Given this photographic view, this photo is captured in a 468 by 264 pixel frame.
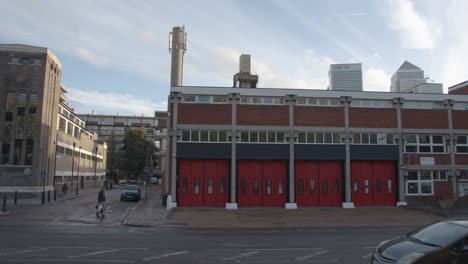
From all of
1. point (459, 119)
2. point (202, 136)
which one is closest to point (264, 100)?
point (202, 136)

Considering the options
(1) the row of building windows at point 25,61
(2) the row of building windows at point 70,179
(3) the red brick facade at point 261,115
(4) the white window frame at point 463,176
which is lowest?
(2) the row of building windows at point 70,179

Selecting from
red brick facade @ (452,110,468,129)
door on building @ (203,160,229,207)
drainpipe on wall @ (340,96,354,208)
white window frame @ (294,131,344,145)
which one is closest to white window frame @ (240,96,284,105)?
white window frame @ (294,131,344,145)

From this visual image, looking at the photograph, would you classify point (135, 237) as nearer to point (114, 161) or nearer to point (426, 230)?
point (426, 230)

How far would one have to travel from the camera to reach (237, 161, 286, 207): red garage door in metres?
30.0

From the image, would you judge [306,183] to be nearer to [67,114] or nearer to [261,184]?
[261,184]

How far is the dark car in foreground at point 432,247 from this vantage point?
6.96 metres

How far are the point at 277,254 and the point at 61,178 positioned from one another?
43.7 meters

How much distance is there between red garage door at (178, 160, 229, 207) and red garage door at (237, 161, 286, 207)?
1.28 meters

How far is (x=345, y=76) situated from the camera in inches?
4122

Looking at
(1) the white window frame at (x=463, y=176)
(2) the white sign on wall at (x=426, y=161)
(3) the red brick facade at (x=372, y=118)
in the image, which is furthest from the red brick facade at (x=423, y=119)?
(1) the white window frame at (x=463, y=176)

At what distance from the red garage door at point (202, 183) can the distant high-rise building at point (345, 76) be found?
243 feet

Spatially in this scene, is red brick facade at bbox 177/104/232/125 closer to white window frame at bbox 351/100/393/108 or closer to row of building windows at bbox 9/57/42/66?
white window frame at bbox 351/100/393/108

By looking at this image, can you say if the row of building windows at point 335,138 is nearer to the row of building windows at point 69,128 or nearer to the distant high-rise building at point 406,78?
the row of building windows at point 69,128

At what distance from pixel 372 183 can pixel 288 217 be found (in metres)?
10.2
